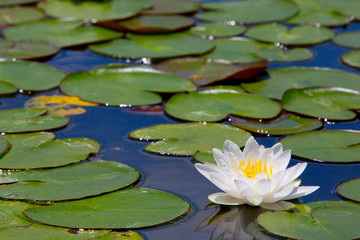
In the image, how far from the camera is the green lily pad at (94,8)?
15.5ft

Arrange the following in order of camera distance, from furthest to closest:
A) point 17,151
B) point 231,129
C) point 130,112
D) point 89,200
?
point 130,112
point 231,129
point 17,151
point 89,200

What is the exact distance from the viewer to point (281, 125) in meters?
3.09

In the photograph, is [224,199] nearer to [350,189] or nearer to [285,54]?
[350,189]

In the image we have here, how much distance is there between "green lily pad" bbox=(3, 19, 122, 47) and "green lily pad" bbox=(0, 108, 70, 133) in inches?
45.2

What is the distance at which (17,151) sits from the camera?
2775 millimetres

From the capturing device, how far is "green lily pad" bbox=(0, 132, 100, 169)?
2.65 metres

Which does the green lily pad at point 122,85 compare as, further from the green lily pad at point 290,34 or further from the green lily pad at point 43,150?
the green lily pad at point 290,34

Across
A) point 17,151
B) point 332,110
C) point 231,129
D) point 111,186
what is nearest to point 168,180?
point 111,186

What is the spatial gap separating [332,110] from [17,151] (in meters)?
1.75

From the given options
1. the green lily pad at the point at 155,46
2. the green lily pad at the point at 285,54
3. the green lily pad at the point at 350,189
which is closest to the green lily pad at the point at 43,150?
the green lily pad at the point at 350,189

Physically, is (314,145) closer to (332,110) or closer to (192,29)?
(332,110)

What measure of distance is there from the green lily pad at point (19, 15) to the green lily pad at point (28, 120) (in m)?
1.72

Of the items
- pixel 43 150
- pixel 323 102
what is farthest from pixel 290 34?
pixel 43 150

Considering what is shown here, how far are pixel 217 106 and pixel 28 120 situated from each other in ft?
3.47
